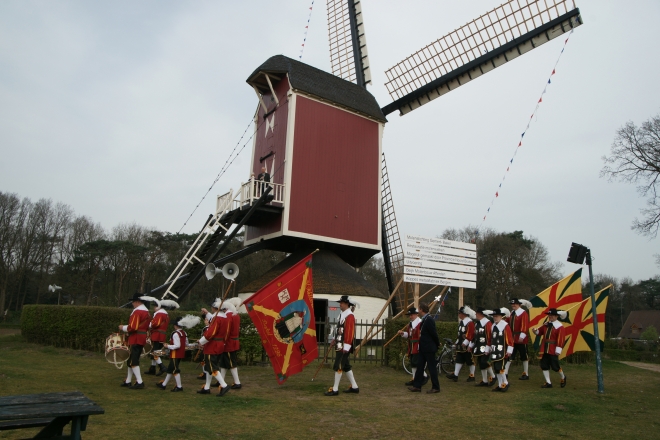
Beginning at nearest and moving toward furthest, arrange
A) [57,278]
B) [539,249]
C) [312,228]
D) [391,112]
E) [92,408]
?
[92,408] < [312,228] < [391,112] < [57,278] < [539,249]

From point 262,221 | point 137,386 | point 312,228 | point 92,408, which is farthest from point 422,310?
point 262,221

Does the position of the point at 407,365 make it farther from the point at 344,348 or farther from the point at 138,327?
the point at 138,327

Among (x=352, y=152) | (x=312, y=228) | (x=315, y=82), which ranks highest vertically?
(x=315, y=82)

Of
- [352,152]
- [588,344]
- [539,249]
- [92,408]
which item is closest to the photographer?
[92,408]

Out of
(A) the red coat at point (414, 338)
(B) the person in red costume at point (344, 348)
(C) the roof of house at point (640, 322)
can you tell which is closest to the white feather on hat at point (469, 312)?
(A) the red coat at point (414, 338)

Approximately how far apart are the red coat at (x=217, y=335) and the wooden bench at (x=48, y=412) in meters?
4.51

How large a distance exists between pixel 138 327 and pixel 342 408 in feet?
14.9

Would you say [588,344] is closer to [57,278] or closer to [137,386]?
[137,386]

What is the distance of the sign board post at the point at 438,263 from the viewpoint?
1473 cm

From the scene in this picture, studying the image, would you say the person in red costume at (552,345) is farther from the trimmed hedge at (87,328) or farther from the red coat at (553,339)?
the trimmed hedge at (87,328)

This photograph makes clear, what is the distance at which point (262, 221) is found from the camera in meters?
22.2

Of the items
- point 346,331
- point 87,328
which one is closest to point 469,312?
point 346,331

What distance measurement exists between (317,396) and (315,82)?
1646 cm

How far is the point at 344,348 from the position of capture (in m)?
9.59
